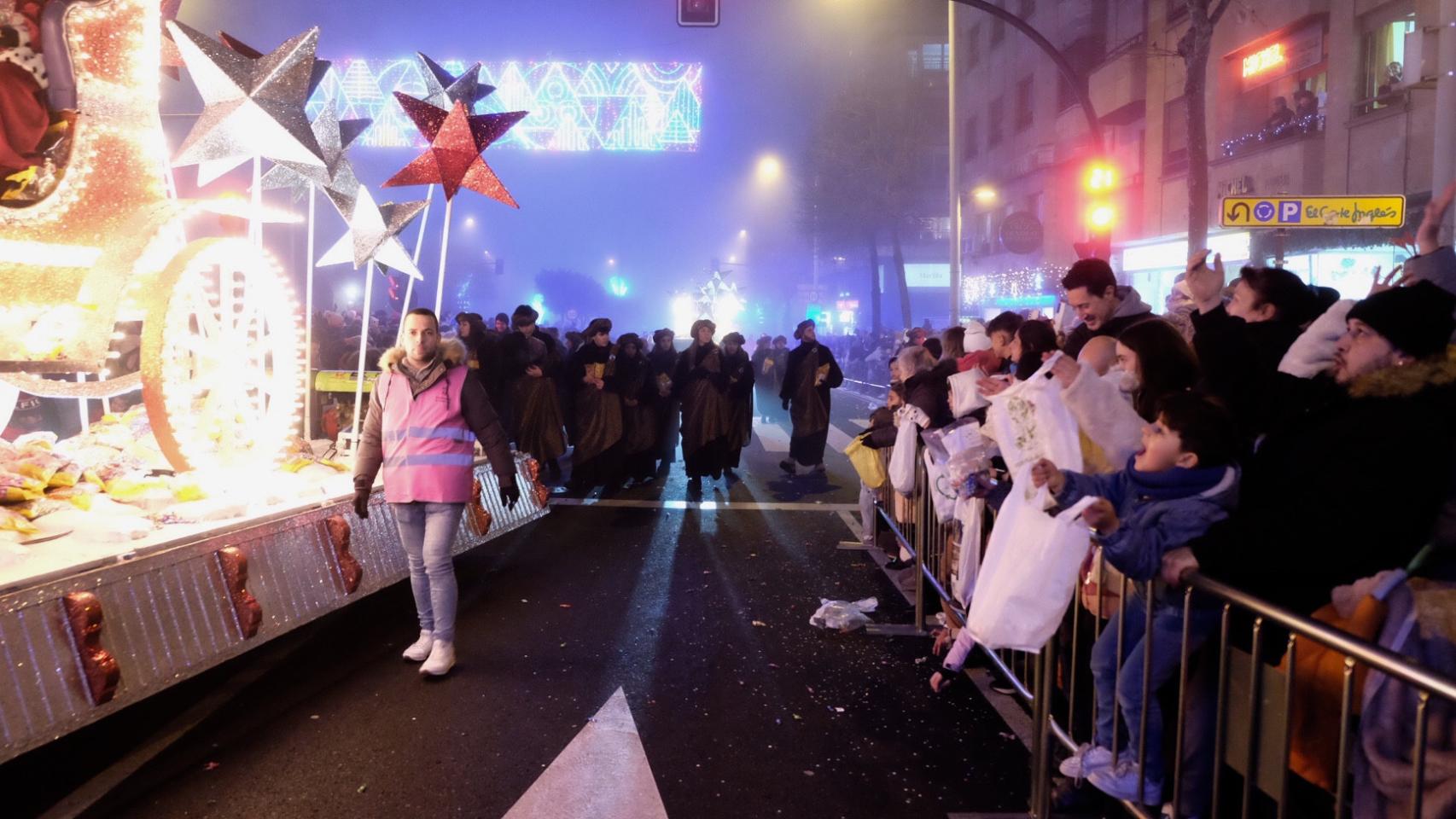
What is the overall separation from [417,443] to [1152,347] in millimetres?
3922

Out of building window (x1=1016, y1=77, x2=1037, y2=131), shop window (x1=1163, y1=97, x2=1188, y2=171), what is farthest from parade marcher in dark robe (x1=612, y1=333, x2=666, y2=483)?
building window (x1=1016, y1=77, x2=1037, y2=131)

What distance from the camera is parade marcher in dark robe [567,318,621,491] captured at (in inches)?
462

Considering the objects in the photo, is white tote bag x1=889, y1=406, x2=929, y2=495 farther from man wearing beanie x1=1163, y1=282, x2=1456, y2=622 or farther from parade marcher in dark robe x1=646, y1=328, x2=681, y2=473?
parade marcher in dark robe x1=646, y1=328, x2=681, y2=473

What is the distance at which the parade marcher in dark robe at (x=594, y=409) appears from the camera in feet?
38.5

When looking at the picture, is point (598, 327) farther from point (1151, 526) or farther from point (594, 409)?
point (1151, 526)

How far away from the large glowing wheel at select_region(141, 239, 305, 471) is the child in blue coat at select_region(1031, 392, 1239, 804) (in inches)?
196

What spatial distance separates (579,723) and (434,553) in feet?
4.60

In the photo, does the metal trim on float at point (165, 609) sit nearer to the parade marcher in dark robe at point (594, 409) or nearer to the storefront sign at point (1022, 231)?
the parade marcher in dark robe at point (594, 409)

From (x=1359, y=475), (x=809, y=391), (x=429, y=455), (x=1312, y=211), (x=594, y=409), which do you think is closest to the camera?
(x=1359, y=475)

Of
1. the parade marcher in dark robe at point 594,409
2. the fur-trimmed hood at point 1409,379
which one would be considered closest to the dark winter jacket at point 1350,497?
the fur-trimmed hood at point 1409,379

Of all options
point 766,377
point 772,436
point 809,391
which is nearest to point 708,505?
point 809,391

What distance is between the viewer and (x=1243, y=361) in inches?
164

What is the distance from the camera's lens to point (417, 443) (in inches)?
210

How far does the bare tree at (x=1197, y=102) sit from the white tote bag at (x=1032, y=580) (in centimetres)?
1453
